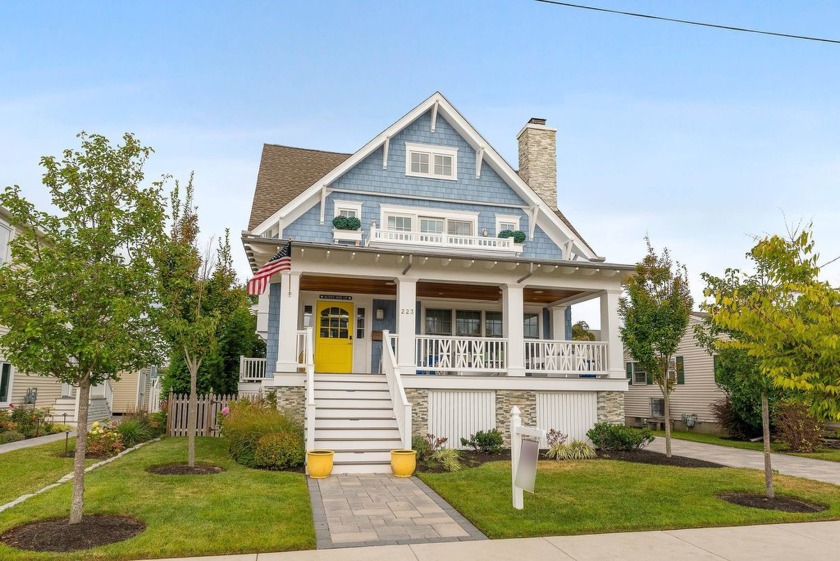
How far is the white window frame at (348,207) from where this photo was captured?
16.2 meters

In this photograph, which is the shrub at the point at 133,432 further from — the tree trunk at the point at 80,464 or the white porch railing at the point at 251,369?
the tree trunk at the point at 80,464

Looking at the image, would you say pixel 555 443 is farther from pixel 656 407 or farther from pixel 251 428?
pixel 656 407

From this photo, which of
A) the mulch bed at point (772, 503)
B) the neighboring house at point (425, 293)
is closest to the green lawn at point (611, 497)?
the mulch bed at point (772, 503)

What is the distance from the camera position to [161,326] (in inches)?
287

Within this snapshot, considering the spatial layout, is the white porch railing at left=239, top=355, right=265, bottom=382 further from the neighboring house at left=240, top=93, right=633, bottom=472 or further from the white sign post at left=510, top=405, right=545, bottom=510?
the white sign post at left=510, top=405, right=545, bottom=510

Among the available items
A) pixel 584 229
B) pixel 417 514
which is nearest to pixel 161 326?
pixel 417 514

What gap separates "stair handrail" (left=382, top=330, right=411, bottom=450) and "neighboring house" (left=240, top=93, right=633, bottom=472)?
0.04m

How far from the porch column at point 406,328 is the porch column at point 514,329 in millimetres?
2414

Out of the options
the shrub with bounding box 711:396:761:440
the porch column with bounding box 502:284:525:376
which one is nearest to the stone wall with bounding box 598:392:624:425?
the porch column with bounding box 502:284:525:376

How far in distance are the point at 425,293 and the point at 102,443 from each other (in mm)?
8766

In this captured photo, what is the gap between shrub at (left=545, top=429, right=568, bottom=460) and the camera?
42.8ft

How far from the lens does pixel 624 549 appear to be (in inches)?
247

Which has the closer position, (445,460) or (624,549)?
(624,549)

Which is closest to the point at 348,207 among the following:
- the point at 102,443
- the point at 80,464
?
the point at 102,443
